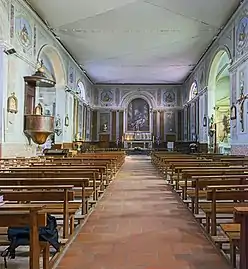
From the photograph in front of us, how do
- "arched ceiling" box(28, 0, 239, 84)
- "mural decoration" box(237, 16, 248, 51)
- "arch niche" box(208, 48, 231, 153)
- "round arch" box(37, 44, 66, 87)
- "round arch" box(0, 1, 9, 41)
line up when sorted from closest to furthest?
"round arch" box(0, 1, 9, 41)
"mural decoration" box(237, 16, 248, 51)
"arched ceiling" box(28, 0, 239, 84)
"round arch" box(37, 44, 66, 87)
"arch niche" box(208, 48, 231, 153)

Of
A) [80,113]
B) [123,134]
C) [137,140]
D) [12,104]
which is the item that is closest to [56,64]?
[80,113]

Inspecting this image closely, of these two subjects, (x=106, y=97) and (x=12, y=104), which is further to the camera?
(x=106, y=97)

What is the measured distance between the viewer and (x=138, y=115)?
96.3 ft

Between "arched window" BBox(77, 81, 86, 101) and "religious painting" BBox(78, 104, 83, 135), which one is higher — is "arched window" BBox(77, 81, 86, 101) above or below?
above

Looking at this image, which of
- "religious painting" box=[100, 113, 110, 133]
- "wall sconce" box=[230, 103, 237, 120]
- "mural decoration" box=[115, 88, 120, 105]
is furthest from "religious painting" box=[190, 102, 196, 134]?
"wall sconce" box=[230, 103, 237, 120]

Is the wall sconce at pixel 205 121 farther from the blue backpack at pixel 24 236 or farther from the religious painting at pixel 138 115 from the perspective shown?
the blue backpack at pixel 24 236

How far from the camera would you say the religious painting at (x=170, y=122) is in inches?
1133

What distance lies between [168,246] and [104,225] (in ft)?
3.94

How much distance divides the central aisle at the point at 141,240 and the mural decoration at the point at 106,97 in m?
23.0

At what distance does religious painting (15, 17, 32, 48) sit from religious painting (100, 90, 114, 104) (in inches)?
634

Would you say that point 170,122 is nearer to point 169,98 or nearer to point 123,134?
point 169,98

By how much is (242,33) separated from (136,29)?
4629 mm

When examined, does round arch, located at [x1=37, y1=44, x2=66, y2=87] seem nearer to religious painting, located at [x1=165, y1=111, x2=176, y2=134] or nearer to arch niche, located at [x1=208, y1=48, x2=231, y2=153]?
arch niche, located at [x1=208, y1=48, x2=231, y2=153]

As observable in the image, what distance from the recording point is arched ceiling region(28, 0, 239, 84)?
13086mm
